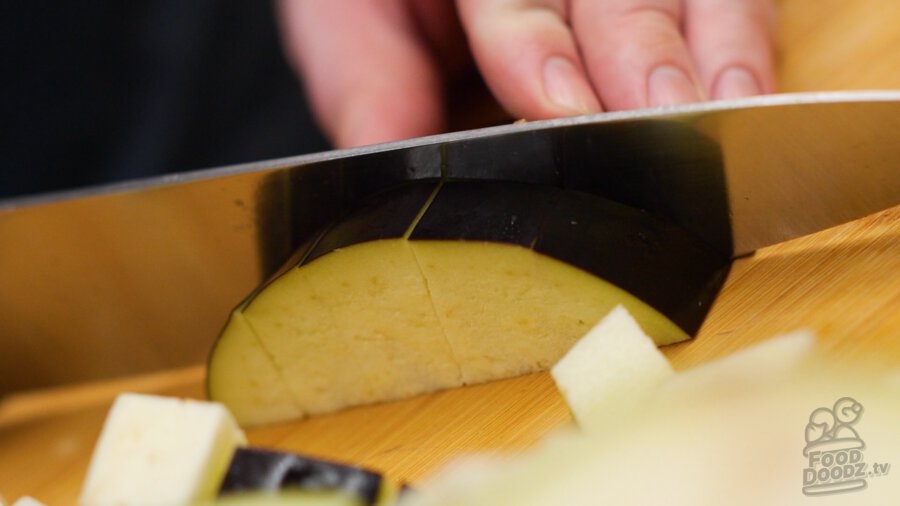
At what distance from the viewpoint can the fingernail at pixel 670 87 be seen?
4.64 feet

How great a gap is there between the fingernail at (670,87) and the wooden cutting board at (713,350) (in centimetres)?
26

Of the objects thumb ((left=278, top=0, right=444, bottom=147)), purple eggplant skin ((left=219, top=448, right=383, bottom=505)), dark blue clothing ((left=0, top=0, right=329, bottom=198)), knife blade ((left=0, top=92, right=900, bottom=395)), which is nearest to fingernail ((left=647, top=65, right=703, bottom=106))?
knife blade ((left=0, top=92, right=900, bottom=395))

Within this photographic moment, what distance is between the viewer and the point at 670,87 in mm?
1430

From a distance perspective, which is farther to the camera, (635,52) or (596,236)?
(635,52)

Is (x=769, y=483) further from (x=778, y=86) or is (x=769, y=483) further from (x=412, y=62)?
(x=412, y=62)

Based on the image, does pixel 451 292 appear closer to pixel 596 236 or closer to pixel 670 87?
pixel 596 236

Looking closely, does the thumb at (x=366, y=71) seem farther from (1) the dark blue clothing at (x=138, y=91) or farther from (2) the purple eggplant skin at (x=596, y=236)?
(2) the purple eggplant skin at (x=596, y=236)

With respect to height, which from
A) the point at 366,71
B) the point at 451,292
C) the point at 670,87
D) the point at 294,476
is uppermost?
the point at 670,87

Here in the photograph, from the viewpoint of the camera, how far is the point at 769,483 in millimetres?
819

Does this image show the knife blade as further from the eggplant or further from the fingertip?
the fingertip

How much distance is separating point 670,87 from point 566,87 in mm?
172

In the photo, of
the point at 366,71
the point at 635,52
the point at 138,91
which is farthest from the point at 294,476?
the point at 138,91

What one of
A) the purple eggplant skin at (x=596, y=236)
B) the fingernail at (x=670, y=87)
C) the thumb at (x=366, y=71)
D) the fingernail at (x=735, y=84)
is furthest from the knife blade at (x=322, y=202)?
the thumb at (x=366, y=71)

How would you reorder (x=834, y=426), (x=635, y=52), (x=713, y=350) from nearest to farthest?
(x=834, y=426) < (x=713, y=350) < (x=635, y=52)
